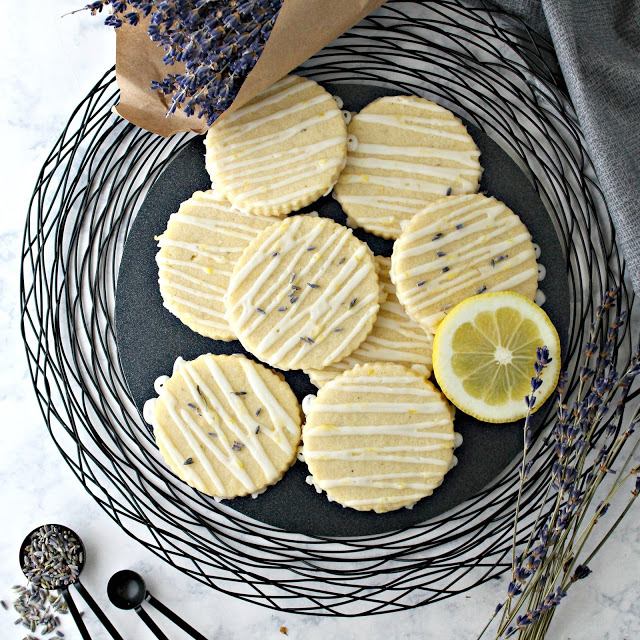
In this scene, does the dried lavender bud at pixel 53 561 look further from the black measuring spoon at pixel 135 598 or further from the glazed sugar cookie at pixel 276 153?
the glazed sugar cookie at pixel 276 153

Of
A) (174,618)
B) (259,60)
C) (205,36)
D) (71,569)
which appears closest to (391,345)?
(259,60)

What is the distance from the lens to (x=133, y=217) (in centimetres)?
289

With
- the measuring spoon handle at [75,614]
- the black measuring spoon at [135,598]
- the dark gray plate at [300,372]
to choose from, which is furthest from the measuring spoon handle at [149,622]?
the dark gray plate at [300,372]

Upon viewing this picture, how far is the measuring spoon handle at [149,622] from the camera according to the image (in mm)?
2748

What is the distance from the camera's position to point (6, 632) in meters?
2.84

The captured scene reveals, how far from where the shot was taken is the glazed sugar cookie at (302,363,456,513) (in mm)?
2582

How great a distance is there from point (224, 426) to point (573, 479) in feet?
4.39

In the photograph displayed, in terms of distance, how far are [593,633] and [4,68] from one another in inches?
144

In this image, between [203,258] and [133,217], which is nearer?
[203,258]

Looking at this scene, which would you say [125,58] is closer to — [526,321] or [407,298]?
[407,298]

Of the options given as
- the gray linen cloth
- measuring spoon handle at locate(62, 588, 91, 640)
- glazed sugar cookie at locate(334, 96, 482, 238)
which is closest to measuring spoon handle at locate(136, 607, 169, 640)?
measuring spoon handle at locate(62, 588, 91, 640)

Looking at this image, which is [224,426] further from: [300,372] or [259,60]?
[259,60]

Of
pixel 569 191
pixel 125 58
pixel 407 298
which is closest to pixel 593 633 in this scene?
pixel 407 298

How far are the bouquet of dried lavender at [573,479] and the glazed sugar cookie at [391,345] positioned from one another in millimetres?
466
